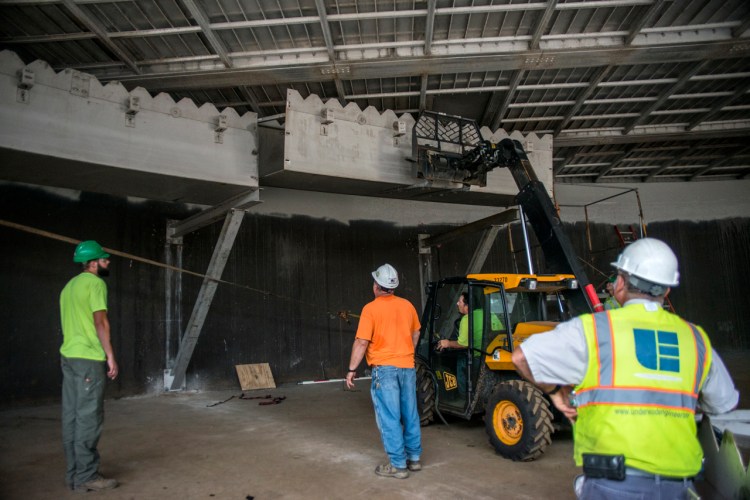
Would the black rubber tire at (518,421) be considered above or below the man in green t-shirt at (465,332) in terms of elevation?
below

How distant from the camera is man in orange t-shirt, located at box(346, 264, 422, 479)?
498cm

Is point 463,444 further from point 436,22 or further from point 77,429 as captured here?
point 436,22

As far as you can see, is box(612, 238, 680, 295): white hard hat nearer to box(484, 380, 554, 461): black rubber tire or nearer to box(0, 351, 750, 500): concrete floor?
box(0, 351, 750, 500): concrete floor

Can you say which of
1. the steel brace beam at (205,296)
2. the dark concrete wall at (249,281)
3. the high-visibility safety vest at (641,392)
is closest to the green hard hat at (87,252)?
the steel brace beam at (205,296)

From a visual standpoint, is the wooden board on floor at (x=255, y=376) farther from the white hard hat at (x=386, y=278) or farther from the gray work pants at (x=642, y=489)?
the gray work pants at (x=642, y=489)

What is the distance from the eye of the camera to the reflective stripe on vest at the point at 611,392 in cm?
215

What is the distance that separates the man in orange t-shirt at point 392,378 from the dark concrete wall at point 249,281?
496 centimetres

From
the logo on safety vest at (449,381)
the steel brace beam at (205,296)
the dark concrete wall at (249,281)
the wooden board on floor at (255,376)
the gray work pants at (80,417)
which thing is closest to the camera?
the gray work pants at (80,417)

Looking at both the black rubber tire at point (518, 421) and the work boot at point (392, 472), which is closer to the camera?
the work boot at point (392, 472)

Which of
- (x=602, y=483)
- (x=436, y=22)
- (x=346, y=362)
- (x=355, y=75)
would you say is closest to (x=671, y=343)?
(x=602, y=483)

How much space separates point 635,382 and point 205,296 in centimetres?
836

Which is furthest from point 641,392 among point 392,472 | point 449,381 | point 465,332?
point 449,381

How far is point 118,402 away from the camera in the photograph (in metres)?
9.13

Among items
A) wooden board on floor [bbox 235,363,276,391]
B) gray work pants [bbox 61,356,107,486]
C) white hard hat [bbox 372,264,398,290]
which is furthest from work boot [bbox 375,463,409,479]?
wooden board on floor [bbox 235,363,276,391]
